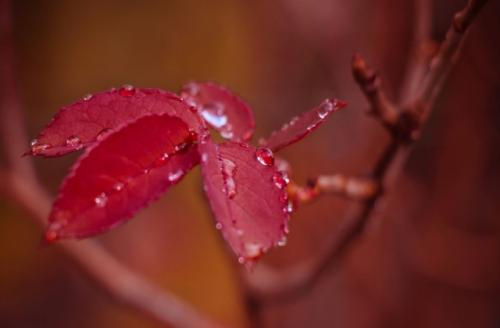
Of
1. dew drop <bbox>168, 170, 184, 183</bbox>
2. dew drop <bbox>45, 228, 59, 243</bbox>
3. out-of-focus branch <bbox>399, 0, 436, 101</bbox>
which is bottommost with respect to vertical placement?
out-of-focus branch <bbox>399, 0, 436, 101</bbox>

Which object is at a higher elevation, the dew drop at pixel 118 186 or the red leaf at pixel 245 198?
the dew drop at pixel 118 186

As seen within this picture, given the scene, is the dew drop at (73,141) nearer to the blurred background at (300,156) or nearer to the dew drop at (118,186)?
the dew drop at (118,186)

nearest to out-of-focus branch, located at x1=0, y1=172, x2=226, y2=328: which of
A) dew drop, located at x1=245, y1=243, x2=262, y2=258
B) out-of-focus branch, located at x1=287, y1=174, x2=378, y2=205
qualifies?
out-of-focus branch, located at x1=287, y1=174, x2=378, y2=205

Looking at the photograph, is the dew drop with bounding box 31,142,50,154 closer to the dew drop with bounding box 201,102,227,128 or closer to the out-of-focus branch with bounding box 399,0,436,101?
the dew drop with bounding box 201,102,227,128

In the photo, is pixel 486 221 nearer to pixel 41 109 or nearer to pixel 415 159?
pixel 415 159

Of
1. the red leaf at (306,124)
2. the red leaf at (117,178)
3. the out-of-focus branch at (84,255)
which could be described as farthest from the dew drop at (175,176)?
the out-of-focus branch at (84,255)
